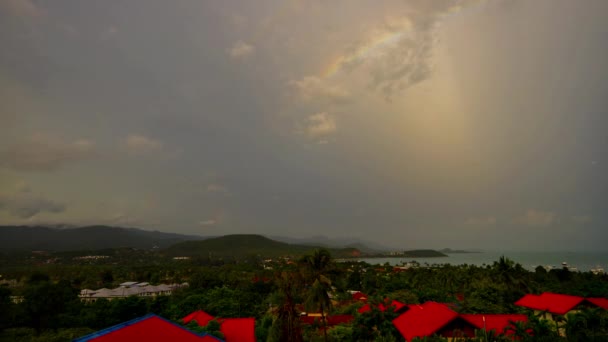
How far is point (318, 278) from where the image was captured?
93.5 ft

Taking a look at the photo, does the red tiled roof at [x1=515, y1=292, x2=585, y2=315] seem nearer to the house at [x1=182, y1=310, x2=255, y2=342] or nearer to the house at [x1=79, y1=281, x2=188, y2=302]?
the house at [x1=182, y1=310, x2=255, y2=342]

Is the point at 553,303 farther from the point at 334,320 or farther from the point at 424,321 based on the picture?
the point at 334,320

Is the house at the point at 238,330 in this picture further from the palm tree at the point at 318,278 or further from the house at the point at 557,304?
the house at the point at 557,304

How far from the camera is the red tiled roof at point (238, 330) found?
86.1ft

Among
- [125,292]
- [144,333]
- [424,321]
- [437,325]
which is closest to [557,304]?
[424,321]

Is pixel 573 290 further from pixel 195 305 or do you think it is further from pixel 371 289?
pixel 195 305

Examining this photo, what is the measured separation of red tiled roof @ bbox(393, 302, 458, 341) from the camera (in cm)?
2659

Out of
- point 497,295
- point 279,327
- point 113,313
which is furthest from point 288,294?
point 497,295

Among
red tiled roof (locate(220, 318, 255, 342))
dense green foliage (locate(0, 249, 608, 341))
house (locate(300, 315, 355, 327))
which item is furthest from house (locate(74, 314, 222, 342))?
house (locate(300, 315, 355, 327))

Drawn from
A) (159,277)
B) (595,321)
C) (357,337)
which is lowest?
(159,277)

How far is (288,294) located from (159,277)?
330 ft

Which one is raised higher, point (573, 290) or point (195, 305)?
point (573, 290)

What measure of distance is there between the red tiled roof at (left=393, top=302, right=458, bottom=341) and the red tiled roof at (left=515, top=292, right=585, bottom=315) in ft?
49.6

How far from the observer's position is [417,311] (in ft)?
105
